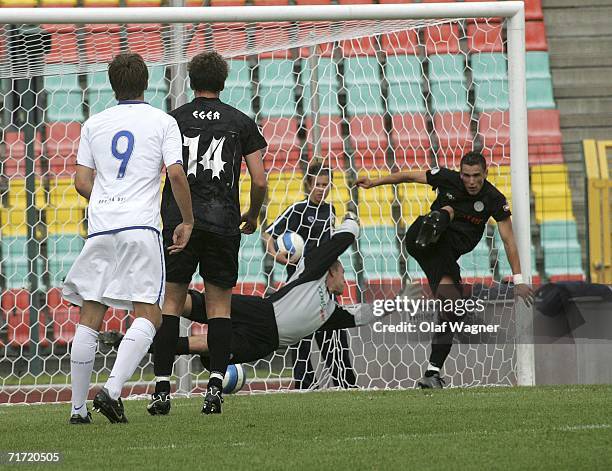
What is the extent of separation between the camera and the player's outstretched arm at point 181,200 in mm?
5055

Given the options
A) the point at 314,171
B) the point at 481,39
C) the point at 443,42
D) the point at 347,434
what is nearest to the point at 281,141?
the point at 314,171

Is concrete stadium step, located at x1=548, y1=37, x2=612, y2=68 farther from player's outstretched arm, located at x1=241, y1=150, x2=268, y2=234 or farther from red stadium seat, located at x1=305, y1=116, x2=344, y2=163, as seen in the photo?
player's outstretched arm, located at x1=241, y1=150, x2=268, y2=234

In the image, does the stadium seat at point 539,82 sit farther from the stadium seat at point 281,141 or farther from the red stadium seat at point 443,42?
the stadium seat at point 281,141

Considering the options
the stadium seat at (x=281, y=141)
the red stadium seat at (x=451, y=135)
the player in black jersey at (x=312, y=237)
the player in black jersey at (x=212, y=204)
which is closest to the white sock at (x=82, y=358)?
the player in black jersey at (x=212, y=204)

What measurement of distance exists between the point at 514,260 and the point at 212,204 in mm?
2564

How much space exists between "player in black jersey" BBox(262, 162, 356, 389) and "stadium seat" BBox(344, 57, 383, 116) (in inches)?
78.5

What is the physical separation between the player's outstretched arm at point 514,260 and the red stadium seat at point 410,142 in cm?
270

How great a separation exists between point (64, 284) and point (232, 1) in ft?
26.2

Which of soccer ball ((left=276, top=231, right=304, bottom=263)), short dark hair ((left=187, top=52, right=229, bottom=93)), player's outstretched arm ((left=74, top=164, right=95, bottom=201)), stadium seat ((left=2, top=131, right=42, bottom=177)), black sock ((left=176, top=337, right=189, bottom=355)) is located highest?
stadium seat ((left=2, top=131, right=42, bottom=177))

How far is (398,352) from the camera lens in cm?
795

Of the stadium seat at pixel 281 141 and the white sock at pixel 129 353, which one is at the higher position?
the stadium seat at pixel 281 141

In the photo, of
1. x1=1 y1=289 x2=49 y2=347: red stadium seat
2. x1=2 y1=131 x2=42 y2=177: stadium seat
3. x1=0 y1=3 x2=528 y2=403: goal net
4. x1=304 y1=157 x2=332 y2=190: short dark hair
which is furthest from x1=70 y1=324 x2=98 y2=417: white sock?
x1=2 y1=131 x2=42 y2=177: stadium seat

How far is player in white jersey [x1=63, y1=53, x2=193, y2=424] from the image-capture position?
196 inches

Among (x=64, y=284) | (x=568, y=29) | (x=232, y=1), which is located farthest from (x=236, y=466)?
(x=568, y=29)
